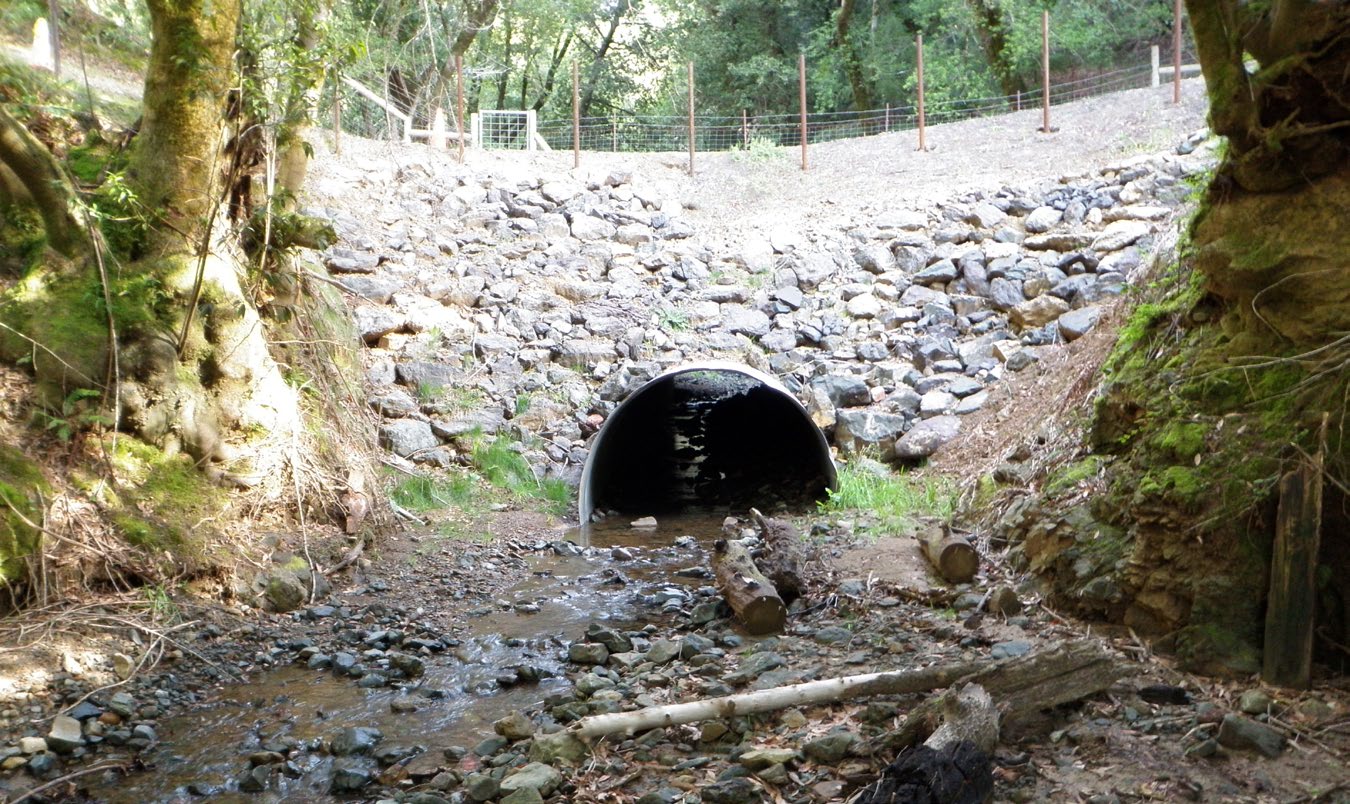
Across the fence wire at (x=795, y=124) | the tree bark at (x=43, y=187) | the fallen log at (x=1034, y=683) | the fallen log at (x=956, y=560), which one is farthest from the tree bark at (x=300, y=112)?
the fence wire at (x=795, y=124)

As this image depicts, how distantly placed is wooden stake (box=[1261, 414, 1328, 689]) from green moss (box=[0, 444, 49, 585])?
17.8 feet

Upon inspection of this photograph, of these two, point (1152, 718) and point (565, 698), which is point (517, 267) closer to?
point (565, 698)

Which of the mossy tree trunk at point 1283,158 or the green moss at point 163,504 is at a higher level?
the mossy tree trunk at point 1283,158

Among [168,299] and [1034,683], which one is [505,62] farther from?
[1034,683]

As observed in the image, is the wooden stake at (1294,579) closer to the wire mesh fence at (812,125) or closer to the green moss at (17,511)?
the green moss at (17,511)

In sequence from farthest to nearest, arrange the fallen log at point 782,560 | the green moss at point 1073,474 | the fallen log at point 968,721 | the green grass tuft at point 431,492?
1. the green grass tuft at point 431,492
2. the fallen log at point 782,560
3. the green moss at point 1073,474
4. the fallen log at point 968,721

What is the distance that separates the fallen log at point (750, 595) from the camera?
5395 millimetres

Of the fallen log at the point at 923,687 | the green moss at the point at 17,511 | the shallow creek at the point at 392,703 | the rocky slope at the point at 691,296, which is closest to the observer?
the fallen log at the point at 923,687

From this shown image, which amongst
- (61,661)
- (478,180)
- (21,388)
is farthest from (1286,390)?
(478,180)

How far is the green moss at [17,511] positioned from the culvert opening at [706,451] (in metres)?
4.29

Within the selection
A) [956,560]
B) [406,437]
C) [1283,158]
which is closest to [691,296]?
[406,437]

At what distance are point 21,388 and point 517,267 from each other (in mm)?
7025

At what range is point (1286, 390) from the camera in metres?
4.02

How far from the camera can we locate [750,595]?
17.9 ft
